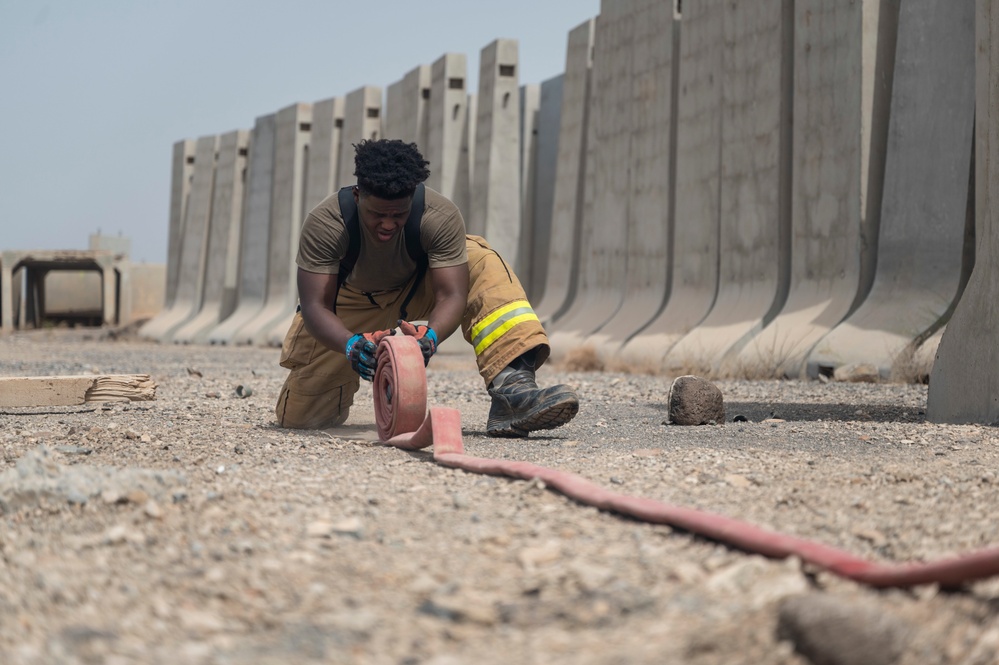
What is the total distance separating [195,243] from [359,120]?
6.51 meters

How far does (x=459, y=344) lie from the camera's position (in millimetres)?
14805

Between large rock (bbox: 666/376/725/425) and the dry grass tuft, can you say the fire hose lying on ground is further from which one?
the dry grass tuft

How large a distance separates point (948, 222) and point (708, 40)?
3597 mm

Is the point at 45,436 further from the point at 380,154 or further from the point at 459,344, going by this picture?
the point at 459,344

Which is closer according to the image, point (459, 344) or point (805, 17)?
point (805, 17)

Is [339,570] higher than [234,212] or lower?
lower

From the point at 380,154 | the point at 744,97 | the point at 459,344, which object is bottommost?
the point at 459,344

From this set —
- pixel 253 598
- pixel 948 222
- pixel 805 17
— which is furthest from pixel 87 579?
pixel 805 17

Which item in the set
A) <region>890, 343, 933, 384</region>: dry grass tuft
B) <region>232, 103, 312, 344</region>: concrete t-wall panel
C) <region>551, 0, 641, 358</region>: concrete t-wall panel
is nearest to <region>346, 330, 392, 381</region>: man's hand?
<region>890, 343, 933, 384</region>: dry grass tuft

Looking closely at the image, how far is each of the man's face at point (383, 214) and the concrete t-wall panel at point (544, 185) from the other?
9702 millimetres

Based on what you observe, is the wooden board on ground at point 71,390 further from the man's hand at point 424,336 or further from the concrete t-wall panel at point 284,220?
the concrete t-wall panel at point 284,220

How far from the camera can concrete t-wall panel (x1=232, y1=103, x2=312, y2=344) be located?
61.4ft

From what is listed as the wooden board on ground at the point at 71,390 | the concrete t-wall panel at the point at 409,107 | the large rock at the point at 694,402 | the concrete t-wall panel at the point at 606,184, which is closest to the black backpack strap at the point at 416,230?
the large rock at the point at 694,402

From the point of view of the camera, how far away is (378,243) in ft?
16.3
